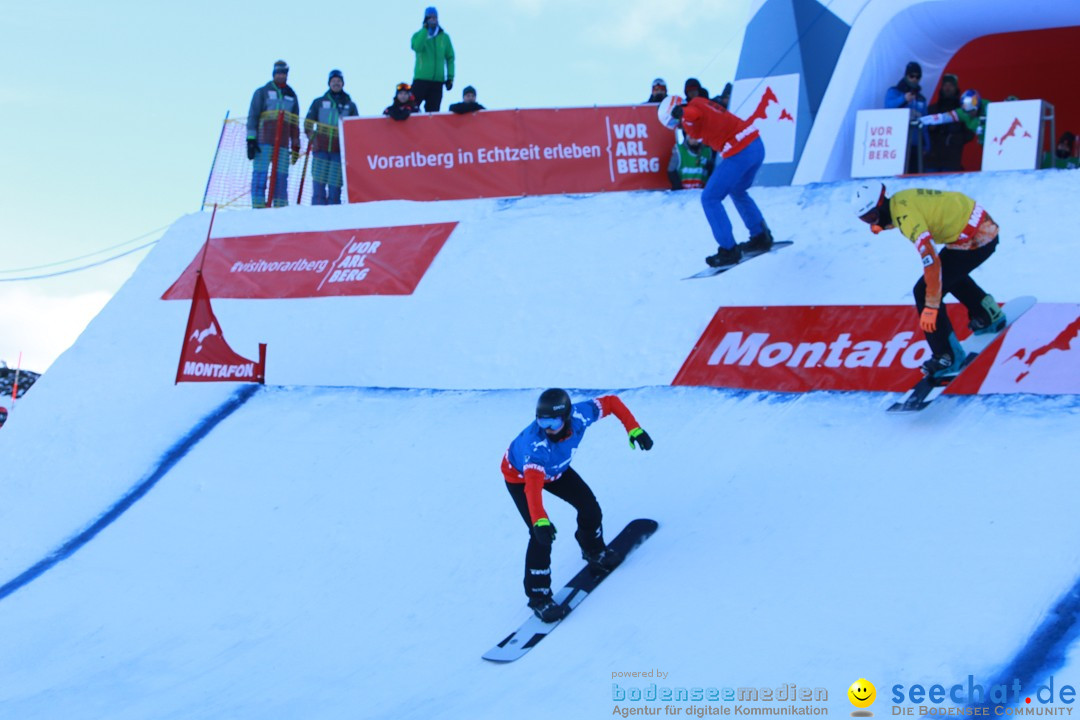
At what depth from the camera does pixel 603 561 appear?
7066 millimetres

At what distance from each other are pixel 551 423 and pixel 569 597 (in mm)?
1121

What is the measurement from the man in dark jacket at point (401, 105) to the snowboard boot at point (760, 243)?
5375 mm

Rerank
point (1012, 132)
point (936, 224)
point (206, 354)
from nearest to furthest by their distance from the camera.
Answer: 1. point (936, 224)
2. point (1012, 132)
3. point (206, 354)

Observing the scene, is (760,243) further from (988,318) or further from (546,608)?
(546,608)

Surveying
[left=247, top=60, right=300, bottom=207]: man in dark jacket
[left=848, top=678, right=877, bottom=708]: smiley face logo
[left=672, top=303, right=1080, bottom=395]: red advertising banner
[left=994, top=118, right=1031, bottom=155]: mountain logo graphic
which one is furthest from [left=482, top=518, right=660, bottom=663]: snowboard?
[left=247, top=60, right=300, bottom=207]: man in dark jacket

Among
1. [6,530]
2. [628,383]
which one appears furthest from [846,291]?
[6,530]

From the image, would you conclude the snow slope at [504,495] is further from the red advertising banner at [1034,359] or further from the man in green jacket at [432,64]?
the man in green jacket at [432,64]

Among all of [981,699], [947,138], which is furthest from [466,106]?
[981,699]

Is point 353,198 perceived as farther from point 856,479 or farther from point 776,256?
point 856,479

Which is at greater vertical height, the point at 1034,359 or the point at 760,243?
the point at 760,243

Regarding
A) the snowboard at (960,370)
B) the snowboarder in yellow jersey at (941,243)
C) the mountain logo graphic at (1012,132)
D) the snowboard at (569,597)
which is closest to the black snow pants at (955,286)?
the snowboarder in yellow jersey at (941,243)

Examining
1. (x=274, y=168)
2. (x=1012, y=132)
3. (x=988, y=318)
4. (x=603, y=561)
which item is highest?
(x=274, y=168)

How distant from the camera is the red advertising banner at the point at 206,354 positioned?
1112 cm

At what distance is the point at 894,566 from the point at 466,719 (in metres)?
2.36
